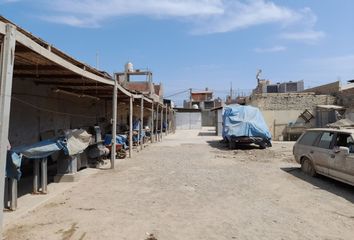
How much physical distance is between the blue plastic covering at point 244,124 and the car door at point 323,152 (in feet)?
28.9

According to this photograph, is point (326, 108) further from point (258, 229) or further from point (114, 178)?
point (258, 229)

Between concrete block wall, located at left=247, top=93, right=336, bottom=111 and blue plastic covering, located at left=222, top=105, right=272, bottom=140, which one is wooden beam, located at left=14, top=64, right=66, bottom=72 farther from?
concrete block wall, located at left=247, top=93, right=336, bottom=111

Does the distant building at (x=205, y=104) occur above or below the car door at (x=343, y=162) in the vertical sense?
above

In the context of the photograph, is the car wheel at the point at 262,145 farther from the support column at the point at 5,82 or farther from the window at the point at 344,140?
the support column at the point at 5,82

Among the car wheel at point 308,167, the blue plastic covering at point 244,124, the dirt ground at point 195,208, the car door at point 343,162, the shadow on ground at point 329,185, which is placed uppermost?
the blue plastic covering at point 244,124

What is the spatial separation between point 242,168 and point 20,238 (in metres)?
8.57

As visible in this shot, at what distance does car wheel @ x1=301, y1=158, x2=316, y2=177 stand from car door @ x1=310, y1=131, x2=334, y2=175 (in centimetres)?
37

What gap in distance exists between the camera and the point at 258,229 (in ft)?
18.4

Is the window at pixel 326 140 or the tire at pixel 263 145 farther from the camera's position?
the tire at pixel 263 145

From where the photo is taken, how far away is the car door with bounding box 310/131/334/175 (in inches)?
362

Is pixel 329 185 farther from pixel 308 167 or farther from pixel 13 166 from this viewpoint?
pixel 13 166

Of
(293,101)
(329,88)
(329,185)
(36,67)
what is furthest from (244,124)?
(36,67)

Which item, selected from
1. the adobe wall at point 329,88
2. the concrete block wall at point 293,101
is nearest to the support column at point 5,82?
the concrete block wall at point 293,101

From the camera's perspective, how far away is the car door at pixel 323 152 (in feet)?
30.2
